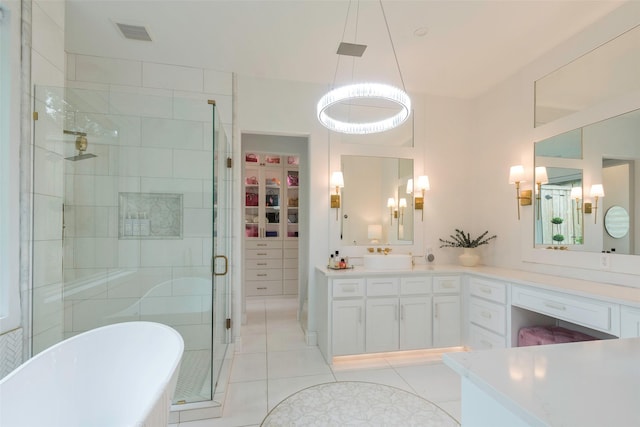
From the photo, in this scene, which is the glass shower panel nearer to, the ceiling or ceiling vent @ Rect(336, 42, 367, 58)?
the ceiling

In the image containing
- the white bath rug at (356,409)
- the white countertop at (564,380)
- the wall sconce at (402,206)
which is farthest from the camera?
the wall sconce at (402,206)

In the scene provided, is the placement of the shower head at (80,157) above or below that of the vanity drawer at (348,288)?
above

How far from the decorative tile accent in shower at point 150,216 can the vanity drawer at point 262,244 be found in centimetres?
255

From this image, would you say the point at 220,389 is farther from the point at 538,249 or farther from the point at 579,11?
the point at 579,11

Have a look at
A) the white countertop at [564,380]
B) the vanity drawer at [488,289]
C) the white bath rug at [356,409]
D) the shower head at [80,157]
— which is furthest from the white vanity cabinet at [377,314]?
the shower head at [80,157]

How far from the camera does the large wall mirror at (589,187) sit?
7.18 feet

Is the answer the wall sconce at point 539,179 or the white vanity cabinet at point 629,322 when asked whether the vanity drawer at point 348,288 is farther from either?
the wall sconce at point 539,179

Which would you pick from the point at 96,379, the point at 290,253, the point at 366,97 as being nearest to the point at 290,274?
the point at 290,253

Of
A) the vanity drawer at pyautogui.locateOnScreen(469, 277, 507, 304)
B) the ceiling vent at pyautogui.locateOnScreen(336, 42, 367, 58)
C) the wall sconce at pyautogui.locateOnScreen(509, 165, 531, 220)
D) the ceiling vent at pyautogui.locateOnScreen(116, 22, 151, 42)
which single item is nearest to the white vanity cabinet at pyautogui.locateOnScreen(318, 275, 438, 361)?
the vanity drawer at pyautogui.locateOnScreen(469, 277, 507, 304)

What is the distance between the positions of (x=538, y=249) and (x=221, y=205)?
319 centimetres

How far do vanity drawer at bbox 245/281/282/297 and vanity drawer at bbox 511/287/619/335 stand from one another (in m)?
3.73

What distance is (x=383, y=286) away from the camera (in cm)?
296

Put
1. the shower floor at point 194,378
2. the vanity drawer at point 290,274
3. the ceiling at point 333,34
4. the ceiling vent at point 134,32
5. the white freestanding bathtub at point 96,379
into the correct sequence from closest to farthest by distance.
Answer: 1. the white freestanding bathtub at point 96,379
2. the shower floor at point 194,378
3. the ceiling at point 333,34
4. the ceiling vent at point 134,32
5. the vanity drawer at point 290,274

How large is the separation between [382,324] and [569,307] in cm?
150
